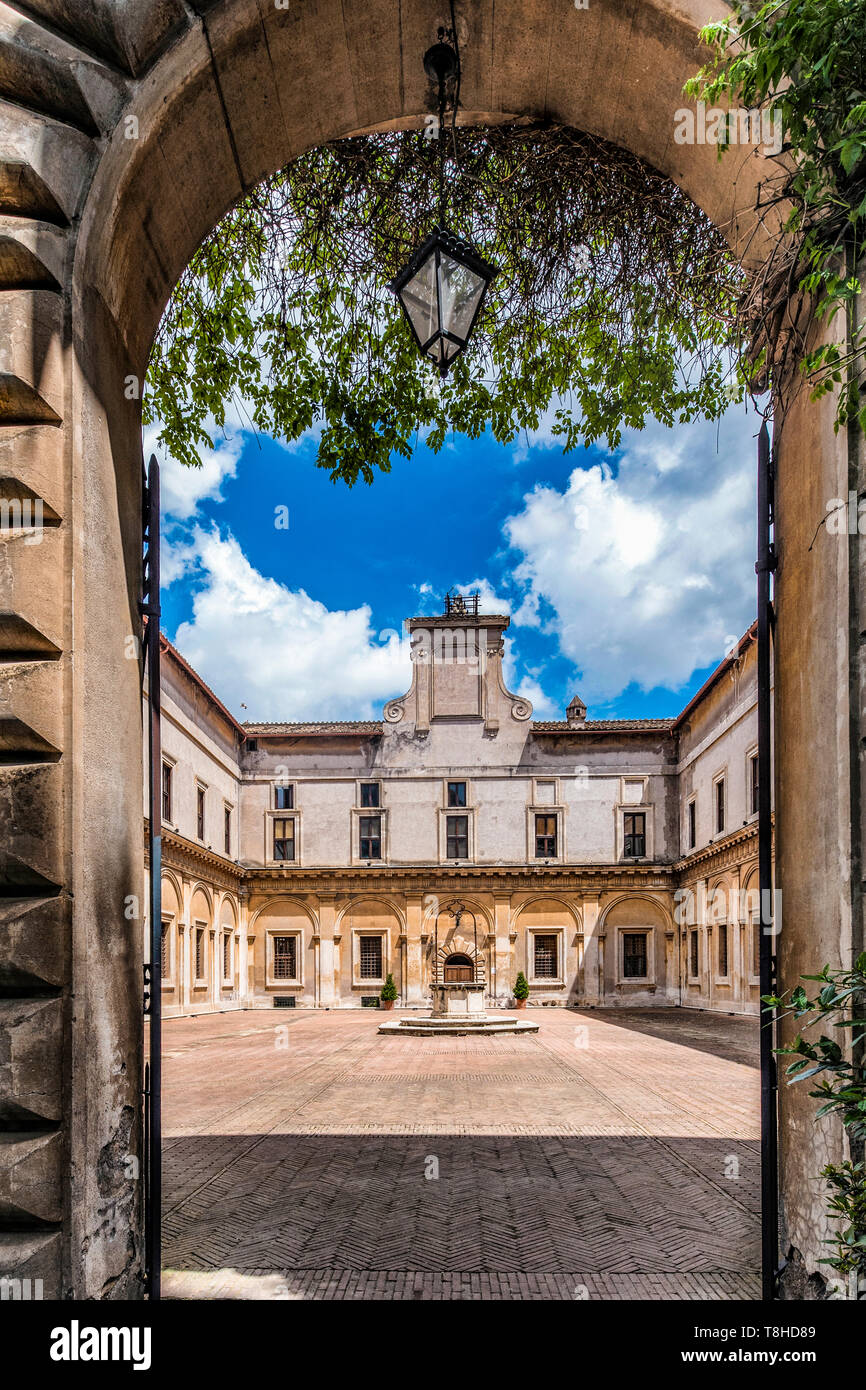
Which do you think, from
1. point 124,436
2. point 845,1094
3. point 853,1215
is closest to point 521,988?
point 124,436

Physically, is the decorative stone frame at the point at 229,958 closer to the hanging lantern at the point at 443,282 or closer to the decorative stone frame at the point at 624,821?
the decorative stone frame at the point at 624,821

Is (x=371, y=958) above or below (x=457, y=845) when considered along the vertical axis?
below

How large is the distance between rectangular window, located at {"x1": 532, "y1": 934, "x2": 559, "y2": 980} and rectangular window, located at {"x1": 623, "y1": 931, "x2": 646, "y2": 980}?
8.75ft

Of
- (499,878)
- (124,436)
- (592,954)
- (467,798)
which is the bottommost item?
(592,954)

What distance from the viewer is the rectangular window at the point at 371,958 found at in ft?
121

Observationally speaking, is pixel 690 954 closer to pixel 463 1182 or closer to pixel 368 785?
pixel 368 785

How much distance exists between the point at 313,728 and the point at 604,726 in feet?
38.3

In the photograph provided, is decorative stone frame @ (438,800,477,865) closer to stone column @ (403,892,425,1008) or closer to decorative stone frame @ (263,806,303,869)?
stone column @ (403,892,425,1008)

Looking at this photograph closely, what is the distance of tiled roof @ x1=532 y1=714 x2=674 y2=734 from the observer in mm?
37844

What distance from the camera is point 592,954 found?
120 ft

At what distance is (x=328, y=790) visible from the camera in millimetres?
38156

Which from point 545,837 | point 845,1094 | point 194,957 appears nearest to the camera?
point 845,1094

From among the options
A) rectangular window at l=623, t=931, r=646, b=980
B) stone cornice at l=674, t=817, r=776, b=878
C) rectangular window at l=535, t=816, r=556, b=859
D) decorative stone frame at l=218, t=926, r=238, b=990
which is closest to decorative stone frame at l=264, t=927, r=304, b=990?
decorative stone frame at l=218, t=926, r=238, b=990
